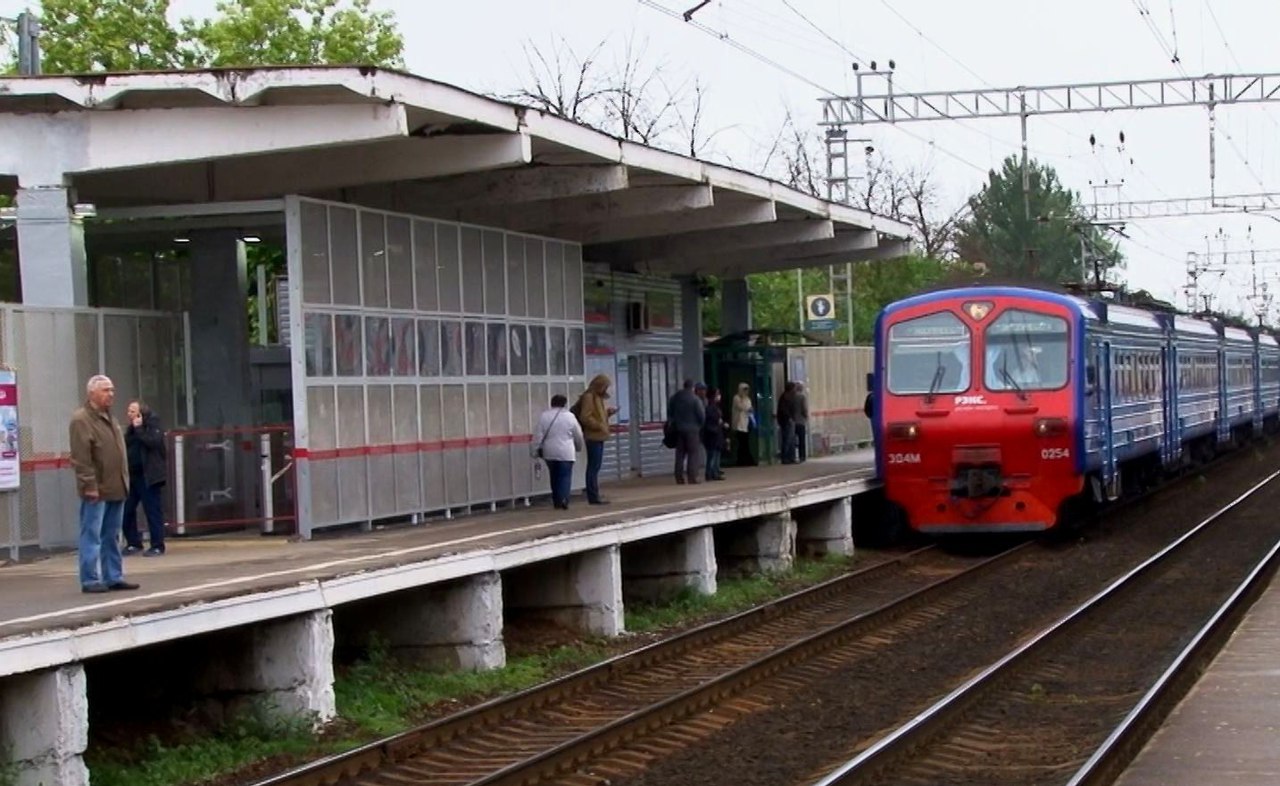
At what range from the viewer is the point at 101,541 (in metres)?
12.8

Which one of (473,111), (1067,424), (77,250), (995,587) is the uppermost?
(473,111)

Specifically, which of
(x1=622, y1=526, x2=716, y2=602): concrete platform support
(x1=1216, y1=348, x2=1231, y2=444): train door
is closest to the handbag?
(x1=622, y1=526, x2=716, y2=602): concrete platform support

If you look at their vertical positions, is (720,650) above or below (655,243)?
below

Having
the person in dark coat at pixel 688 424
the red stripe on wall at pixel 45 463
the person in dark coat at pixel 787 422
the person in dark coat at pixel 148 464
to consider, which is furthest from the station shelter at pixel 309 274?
the person in dark coat at pixel 787 422

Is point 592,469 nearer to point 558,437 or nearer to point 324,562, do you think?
point 558,437

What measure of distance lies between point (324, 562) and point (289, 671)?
2.55 m

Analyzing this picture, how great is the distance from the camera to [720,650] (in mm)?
16031

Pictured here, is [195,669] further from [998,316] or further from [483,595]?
[998,316]

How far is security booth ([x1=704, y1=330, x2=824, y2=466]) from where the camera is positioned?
106 ft

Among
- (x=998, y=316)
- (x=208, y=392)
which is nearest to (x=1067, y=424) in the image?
(x=998, y=316)

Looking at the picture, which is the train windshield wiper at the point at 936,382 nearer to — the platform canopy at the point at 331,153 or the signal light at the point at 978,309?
the signal light at the point at 978,309

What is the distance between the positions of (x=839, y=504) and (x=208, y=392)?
318 inches

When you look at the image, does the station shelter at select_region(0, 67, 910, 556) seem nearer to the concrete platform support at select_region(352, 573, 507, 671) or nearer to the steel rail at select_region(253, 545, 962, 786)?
the concrete platform support at select_region(352, 573, 507, 671)

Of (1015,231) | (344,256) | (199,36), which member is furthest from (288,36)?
(1015,231)
